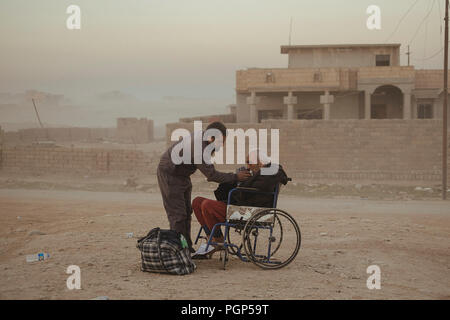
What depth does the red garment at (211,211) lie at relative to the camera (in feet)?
18.9

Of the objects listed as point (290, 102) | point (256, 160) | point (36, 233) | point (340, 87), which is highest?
point (340, 87)

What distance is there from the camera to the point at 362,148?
17750 mm

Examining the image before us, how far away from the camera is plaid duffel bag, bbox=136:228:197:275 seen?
545 cm

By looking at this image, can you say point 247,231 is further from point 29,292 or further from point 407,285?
point 29,292

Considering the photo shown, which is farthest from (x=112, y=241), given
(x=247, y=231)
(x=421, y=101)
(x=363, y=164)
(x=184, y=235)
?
(x=421, y=101)

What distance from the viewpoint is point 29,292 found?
4.76 meters

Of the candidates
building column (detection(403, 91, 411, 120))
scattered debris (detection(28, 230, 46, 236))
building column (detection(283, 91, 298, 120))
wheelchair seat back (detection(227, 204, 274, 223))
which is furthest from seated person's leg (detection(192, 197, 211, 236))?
building column (detection(403, 91, 411, 120))

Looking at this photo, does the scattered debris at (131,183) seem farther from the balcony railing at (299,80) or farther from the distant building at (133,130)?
the distant building at (133,130)

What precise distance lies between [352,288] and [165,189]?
2165mm

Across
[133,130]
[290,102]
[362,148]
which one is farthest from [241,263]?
[133,130]

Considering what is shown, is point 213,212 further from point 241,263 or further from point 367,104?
point 367,104

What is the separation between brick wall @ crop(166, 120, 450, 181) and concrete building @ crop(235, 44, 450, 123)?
592 cm

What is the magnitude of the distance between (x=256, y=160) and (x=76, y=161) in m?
15.6

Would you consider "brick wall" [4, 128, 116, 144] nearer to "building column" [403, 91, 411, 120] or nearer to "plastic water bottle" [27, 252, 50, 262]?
"building column" [403, 91, 411, 120]
